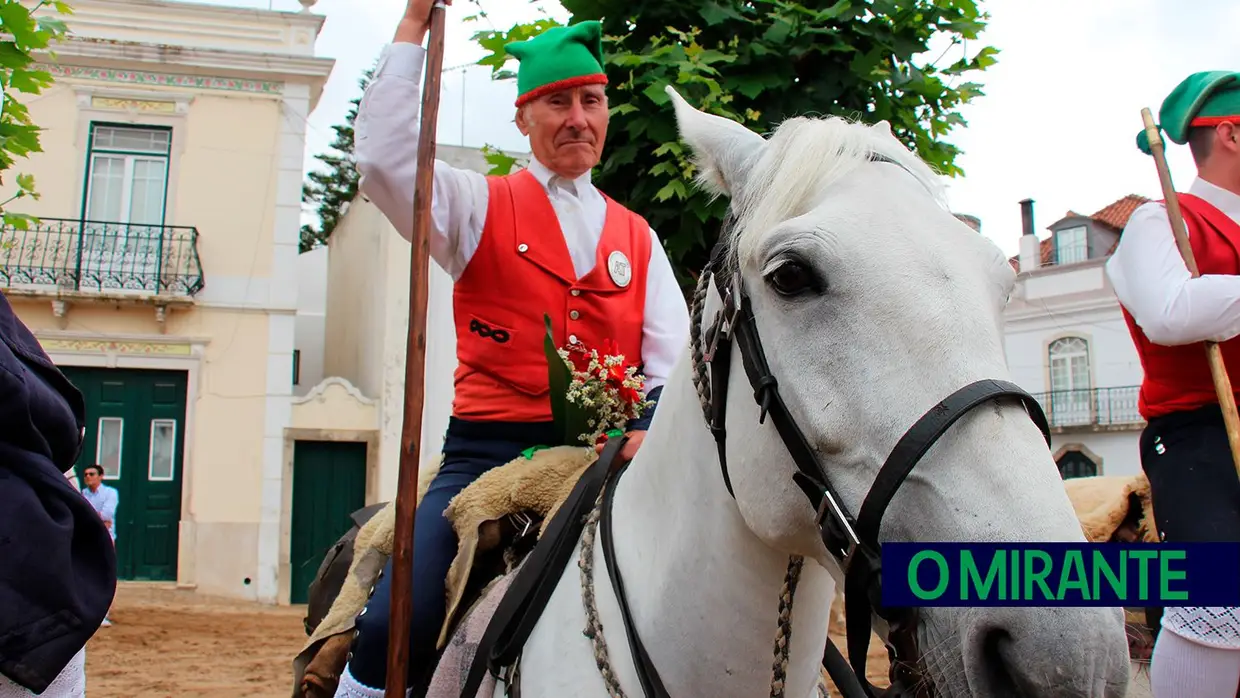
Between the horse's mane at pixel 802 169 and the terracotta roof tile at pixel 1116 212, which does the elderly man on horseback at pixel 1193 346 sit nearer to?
the horse's mane at pixel 802 169

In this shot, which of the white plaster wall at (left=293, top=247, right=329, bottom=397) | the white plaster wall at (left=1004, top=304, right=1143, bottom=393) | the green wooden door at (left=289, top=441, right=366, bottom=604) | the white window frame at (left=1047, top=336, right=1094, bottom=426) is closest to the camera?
the green wooden door at (left=289, top=441, right=366, bottom=604)

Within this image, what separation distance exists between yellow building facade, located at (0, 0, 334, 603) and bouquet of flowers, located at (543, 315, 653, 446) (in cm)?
1284

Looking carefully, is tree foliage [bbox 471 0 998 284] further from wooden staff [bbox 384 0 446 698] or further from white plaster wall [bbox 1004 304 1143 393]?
white plaster wall [bbox 1004 304 1143 393]

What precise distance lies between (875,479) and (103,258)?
15.3 m

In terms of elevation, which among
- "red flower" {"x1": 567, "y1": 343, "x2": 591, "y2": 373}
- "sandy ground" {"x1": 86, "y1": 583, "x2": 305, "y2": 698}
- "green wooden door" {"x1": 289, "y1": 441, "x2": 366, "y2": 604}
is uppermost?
"red flower" {"x1": 567, "y1": 343, "x2": 591, "y2": 373}

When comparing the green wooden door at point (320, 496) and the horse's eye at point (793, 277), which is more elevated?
the horse's eye at point (793, 277)

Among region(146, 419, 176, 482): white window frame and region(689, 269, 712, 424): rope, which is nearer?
region(689, 269, 712, 424): rope

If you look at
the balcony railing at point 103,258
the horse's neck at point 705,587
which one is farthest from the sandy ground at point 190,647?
the horse's neck at point 705,587

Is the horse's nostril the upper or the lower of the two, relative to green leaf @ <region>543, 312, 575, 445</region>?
lower

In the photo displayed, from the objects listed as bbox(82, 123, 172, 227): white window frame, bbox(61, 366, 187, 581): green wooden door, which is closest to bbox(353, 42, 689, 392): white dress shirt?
bbox(61, 366, 187, 581): green wooden door

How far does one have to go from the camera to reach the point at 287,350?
14.6m

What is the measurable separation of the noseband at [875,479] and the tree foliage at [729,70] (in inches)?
92.7

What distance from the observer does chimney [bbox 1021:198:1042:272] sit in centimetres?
→ 3153

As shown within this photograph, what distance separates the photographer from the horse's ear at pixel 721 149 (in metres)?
1.80
